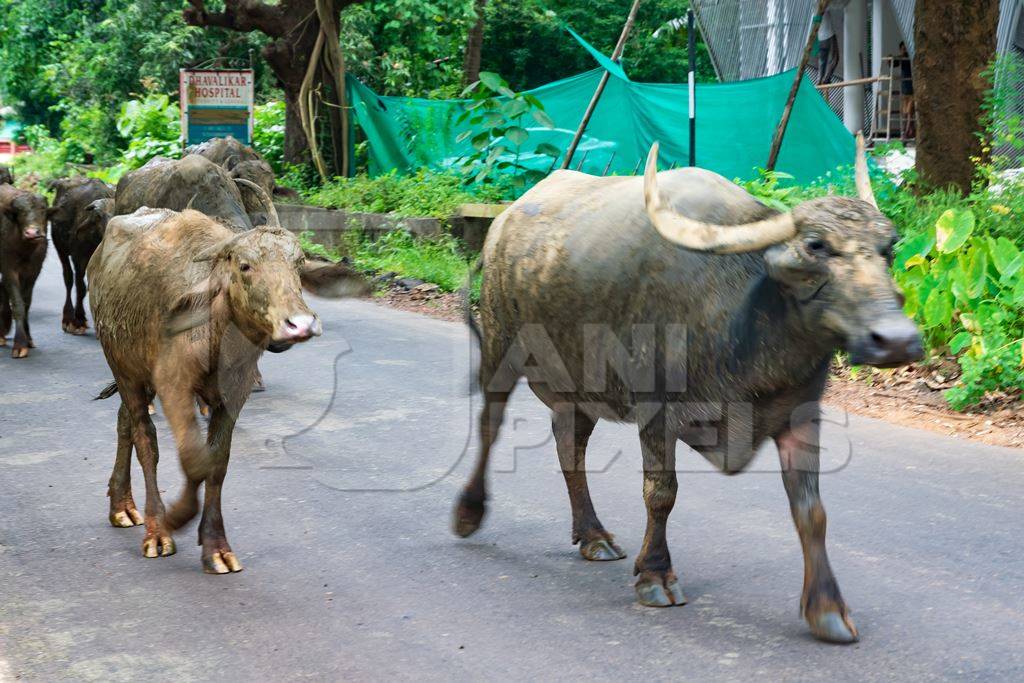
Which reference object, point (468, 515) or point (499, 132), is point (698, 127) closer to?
point (499, 132)

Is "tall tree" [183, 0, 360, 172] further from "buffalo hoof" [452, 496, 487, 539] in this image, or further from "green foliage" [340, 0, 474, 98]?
"buffalo hoof" [452, 496, 487, 539]

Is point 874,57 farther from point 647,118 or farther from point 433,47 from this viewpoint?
point 647,118

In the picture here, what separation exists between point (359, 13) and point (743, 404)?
19.5 m

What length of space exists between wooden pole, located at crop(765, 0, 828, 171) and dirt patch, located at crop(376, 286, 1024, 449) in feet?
12.0

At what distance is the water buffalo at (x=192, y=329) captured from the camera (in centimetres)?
455

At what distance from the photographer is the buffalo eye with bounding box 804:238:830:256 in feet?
12.7

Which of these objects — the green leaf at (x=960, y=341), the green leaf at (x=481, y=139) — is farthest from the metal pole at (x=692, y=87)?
the green leaf at (x=960, y=341)

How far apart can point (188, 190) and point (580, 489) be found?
4585mm

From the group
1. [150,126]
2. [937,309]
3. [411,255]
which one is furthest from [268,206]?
[150,126]

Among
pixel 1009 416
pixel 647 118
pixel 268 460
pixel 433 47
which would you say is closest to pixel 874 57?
pixel 433 47

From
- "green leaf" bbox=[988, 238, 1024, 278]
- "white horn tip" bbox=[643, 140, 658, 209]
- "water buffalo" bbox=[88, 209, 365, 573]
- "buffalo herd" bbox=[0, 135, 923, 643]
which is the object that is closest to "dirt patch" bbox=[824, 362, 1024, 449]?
"green leaf" bbox=[988, 238, 1024, 278]

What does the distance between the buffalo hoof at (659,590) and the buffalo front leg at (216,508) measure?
170 cm

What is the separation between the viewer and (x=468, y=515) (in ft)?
17.6

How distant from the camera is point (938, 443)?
23.0 ft
